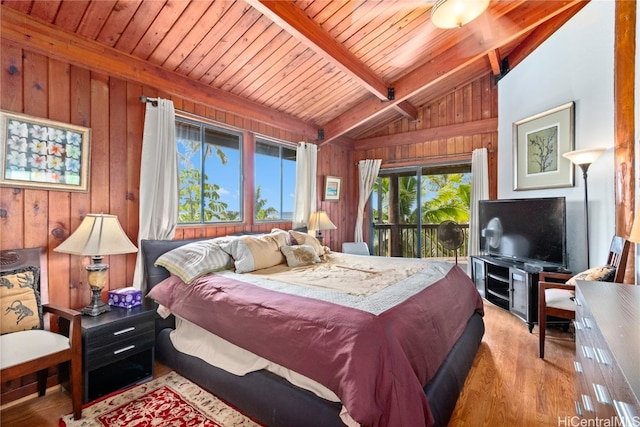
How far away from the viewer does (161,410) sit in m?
1.87

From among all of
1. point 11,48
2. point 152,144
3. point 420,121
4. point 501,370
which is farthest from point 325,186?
point 11,48

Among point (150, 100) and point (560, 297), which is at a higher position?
point (150, 100)

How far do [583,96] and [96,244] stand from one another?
4.70 meters

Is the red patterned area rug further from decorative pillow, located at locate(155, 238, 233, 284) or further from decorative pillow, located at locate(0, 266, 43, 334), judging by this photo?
decorative pillow, located at locate(155, 238, 233, 284)

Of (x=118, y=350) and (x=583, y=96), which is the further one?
(x=583, y=96)

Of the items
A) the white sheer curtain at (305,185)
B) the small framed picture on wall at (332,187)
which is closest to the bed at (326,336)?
the white sheer curtain at (305,185)

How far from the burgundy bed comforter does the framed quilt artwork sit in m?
1.32

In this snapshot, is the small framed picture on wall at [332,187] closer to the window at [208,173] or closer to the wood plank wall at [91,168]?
the window at [208,173]

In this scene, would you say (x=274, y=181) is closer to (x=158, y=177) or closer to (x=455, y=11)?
(x=158, y=177)

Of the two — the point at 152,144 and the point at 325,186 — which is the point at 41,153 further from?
the point at 325,186

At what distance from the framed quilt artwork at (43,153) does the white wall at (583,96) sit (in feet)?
15.3

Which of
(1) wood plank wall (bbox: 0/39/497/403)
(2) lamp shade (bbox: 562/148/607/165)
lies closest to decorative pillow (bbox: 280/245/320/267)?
(1) wood plank wall (bbox: 0/39/497/403)

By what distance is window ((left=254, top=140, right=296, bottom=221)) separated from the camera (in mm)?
4039

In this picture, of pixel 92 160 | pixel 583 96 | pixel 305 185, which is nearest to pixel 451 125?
pixel 583 96
